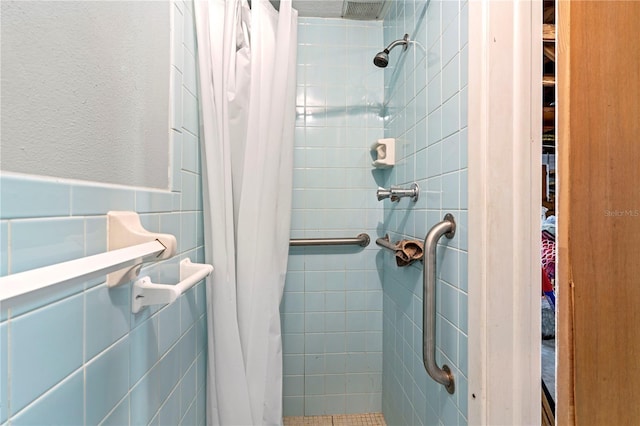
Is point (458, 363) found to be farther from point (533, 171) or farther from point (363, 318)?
point (363, 318)

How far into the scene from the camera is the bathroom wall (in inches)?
28.1

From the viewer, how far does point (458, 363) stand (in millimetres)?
718

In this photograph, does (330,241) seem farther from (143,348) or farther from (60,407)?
(60,407)

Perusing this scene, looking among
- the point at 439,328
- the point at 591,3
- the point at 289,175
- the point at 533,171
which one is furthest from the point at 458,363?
the point at 591,3

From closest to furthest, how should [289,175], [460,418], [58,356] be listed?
[58,356] → [460,418] → [289,175]

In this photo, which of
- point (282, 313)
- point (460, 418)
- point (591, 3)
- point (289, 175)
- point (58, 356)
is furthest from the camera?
point (282, 313)

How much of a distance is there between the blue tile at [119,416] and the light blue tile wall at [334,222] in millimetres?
898

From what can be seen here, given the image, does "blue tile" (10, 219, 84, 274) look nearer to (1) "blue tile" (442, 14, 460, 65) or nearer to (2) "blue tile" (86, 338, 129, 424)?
(2) "blue tile" (86, 338, 129, 424)

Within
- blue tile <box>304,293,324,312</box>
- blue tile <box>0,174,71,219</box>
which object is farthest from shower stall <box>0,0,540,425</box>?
blue tile <box>304,293,324,312</box>

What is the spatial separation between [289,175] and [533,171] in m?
0.71

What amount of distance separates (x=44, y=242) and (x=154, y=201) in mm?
293

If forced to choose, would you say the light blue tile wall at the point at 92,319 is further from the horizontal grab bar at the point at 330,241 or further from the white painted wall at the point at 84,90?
the horizontal grab bar at the point at 330,241

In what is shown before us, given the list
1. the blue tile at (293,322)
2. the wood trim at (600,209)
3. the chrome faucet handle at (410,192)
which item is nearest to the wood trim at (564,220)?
the wood trim at (600,209)

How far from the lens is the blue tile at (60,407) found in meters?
0.35
